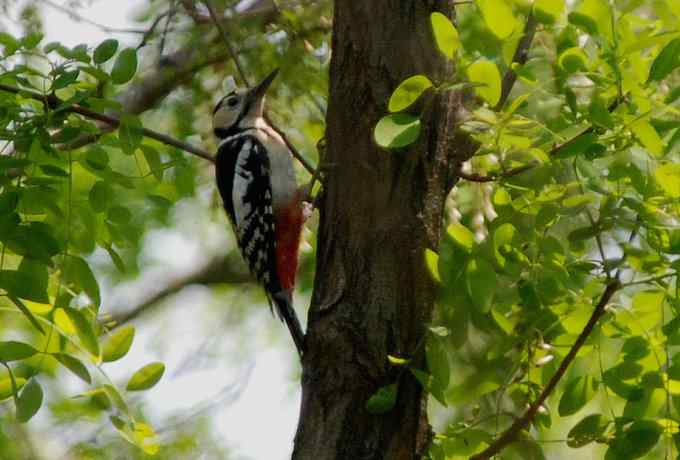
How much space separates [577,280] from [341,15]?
3.61 ft

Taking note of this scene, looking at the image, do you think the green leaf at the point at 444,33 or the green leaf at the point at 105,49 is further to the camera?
the green leaf at the point at 105,49

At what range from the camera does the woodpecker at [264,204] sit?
5520 millimetres

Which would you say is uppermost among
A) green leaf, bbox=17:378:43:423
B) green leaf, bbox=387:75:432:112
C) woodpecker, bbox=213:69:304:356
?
green leaf, bbox=387:75:432:112

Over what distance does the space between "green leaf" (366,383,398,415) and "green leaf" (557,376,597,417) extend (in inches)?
18.1

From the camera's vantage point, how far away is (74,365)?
3.03 metres

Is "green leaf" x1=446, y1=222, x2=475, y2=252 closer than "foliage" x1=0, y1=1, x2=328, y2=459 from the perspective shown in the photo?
Yes

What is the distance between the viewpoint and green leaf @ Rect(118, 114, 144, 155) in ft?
11.1

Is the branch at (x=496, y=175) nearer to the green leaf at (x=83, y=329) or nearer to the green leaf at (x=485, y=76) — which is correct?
the green leaf at (x=485, y=76)

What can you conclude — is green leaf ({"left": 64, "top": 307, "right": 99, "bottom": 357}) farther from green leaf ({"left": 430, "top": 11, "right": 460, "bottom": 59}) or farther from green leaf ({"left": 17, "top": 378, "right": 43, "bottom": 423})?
green leaf ({"left": 430, "top": 11, "right": 460, "bottom": 59})

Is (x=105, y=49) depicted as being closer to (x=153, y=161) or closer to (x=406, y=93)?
(x=153, y=161)

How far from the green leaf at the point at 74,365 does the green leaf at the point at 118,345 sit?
0.13 metres

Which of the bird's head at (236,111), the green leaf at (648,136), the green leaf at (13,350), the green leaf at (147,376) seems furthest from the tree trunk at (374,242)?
the bird's head at (236,111)

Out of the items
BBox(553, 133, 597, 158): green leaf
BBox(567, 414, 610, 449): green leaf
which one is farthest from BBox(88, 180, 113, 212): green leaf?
BBox(567, 414, 610, 449): green leaf

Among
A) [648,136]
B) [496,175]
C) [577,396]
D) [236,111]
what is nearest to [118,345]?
[496,175]
